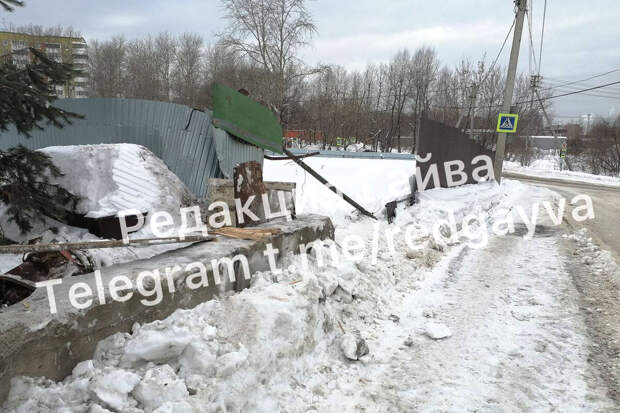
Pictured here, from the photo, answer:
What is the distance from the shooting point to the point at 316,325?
331 cm

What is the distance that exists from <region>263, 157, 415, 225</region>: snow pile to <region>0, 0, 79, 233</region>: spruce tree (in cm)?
451

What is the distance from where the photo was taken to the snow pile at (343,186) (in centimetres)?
824

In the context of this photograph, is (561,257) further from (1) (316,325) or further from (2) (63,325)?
(2) (63,325)

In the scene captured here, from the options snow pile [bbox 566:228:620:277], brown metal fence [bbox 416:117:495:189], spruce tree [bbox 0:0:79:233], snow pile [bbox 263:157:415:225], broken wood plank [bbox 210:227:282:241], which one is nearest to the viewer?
broken wood plank [bbox 210:227:282:241]

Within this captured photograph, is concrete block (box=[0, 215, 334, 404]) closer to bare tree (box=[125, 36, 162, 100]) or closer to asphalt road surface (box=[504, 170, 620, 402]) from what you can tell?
asphalt road surface (box=[504, 170, 620, 402])

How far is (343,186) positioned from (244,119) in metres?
4.76

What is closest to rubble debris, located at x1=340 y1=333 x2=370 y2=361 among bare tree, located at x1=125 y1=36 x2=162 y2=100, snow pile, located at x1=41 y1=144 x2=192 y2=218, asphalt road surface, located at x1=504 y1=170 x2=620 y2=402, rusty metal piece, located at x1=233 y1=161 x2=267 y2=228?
asphalt road surface, located at x1=504 y1=170 x2=620 y2=402

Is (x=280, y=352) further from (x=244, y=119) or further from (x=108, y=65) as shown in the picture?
(x=108, y=65)

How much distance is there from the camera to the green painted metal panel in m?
5.82

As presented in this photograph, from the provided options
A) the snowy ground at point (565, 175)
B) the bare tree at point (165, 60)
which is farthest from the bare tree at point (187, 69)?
the snowy ground at point (565, 175)

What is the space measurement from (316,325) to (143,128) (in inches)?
226

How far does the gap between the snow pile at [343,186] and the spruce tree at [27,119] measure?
4.51 m

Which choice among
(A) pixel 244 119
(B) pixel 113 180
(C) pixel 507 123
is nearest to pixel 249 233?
(A) pixel 244 119

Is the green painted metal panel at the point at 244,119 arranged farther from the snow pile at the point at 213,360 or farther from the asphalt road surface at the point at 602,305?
the asphalt road surface at the point at 602,305
